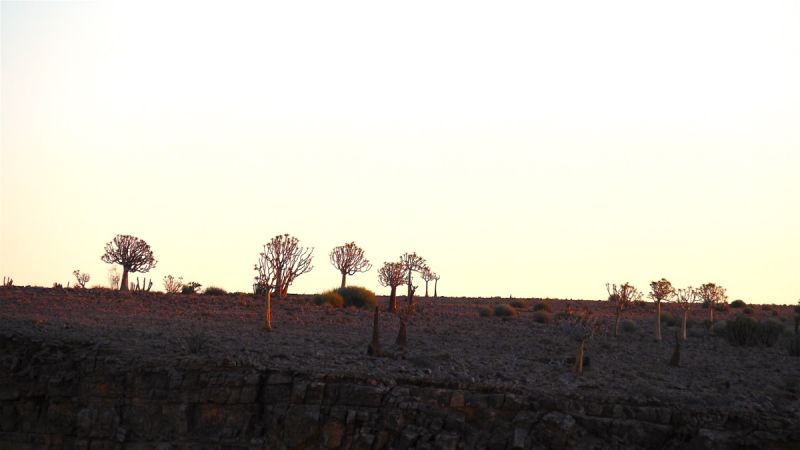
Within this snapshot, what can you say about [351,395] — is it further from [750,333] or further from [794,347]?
[750,333]

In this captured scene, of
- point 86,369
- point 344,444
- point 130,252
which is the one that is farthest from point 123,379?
point 130,252

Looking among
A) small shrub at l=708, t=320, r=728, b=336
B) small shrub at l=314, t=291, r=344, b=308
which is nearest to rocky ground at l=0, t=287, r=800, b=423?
small shrub at l=708, t=320, r=728, b=336

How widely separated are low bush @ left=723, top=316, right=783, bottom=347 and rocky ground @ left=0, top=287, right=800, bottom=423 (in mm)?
795

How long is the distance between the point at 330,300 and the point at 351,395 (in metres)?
26.2

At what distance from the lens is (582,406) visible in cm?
2445

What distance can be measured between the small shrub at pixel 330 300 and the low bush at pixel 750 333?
72.1ft

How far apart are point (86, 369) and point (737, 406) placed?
2081 centimetres

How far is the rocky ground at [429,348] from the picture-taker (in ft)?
88.2

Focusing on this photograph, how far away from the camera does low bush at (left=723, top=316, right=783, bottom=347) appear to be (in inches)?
1623

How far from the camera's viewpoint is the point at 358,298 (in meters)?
53.2

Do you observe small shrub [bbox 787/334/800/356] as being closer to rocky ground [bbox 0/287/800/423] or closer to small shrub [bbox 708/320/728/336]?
rocky ground [bbox 0/287/800/423]

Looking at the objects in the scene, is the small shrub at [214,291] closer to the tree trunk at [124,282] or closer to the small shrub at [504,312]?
the tree trunk at [124,282]

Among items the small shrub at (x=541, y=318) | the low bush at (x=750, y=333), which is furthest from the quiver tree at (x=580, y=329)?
the low bush at (x=750, y=333)

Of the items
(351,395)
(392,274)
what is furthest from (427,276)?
(351,395)
